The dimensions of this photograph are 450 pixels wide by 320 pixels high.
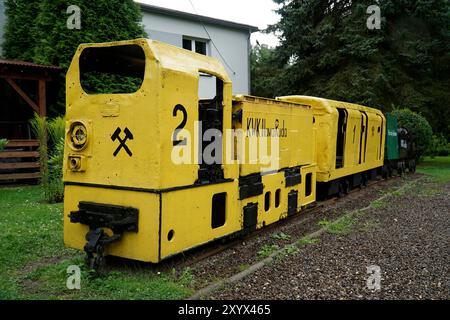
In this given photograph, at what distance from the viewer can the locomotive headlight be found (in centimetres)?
511

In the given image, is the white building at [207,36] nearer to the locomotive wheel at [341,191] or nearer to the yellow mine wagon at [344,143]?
the yellow mine wagon at [344,143]

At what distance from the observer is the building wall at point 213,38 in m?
16.9

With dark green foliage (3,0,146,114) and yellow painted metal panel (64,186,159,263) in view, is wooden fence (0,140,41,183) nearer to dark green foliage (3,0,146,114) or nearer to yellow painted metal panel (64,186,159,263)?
dark green foliage (3,0,146,114)

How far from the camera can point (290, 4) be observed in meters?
22.8

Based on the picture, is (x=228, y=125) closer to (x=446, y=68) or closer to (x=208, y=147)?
(x=208, y=147)

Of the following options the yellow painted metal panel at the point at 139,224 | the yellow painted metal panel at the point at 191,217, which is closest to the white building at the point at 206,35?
the yellow painted metal panel at the point at 191,217

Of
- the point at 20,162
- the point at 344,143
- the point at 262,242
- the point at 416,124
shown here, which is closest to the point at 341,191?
the point at 344,143

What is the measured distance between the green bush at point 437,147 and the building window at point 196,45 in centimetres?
1196

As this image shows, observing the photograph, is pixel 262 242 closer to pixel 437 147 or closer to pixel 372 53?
pixel 372 53

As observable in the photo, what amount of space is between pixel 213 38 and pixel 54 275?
15576mm

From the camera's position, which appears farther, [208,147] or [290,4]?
[290,4]

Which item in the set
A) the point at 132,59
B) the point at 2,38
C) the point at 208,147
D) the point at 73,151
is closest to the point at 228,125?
the point at 208,147

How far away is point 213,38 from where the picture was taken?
62.0 ft
